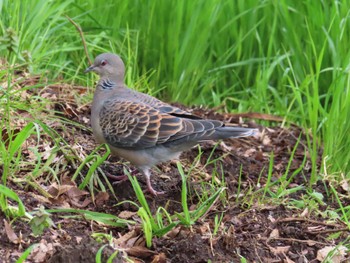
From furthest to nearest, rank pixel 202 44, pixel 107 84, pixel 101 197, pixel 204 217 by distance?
pixel 202 44, pixel 107 84, pixel 101 197, pixel 204 217

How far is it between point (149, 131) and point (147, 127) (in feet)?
0.09

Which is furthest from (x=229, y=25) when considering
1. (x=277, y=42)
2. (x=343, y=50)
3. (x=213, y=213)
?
(x=213, y=213)

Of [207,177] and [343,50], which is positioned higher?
[343,50]

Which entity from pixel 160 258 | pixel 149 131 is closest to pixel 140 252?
pixel 160 258

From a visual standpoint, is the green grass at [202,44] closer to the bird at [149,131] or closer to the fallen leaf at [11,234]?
the bird at [149,131]

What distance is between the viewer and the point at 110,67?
5711mm

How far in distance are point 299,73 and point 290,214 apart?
96.9 inches

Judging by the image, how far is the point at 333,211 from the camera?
16.5ft

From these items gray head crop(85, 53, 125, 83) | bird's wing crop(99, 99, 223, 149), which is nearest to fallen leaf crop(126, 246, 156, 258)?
bird's wing crop(99, 99, 223, 149)

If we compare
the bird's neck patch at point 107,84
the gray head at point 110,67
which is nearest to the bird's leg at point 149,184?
the bird's neck patch at point 107,84

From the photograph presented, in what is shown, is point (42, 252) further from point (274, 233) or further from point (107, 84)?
Answer: point (107, 84)

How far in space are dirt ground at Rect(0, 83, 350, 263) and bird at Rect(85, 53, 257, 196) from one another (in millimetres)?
176

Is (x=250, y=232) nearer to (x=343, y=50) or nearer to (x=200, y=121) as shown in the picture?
(x=200, y=121)

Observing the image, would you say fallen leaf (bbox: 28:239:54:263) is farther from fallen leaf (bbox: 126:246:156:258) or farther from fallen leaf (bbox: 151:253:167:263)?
fallen leaf (bbox: 151:253:167:263)
